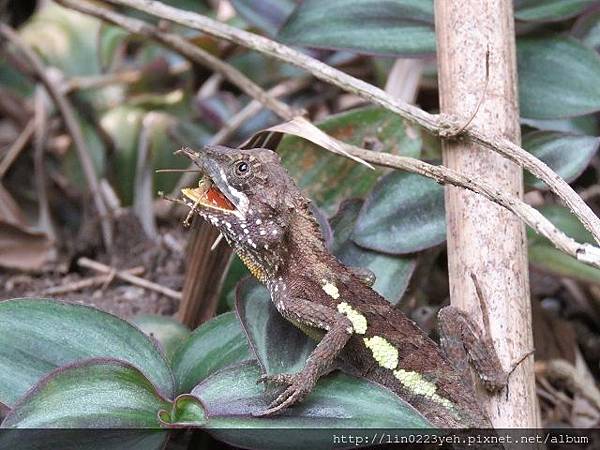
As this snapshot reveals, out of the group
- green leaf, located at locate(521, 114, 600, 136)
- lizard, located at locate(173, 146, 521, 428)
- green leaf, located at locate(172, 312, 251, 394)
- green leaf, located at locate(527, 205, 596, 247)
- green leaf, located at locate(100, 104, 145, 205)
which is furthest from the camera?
green leaf, located at locate(100, 104, 145, 205)

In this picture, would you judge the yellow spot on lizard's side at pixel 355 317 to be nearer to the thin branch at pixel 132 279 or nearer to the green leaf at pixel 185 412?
the green leaf at pixel 185 412

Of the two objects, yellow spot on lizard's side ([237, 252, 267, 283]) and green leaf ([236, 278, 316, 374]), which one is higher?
yellow spot on lizard's side ([237, 252, 267, 283])

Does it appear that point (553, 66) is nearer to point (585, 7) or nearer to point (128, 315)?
point (585, 7)

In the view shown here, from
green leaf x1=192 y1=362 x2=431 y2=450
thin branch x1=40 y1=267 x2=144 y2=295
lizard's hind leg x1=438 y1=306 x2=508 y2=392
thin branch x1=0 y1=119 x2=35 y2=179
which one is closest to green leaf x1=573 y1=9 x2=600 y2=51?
lizard's hind leg x1=438 y1=306 x2=508 y2=392

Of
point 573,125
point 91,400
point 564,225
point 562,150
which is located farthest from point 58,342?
point 573,125

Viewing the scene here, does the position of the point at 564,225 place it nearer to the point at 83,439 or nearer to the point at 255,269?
the point at 255,269

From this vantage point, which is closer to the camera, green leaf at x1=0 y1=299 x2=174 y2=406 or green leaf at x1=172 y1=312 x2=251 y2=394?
green leaf at x1=0 y1=299 x2=174 y2=406

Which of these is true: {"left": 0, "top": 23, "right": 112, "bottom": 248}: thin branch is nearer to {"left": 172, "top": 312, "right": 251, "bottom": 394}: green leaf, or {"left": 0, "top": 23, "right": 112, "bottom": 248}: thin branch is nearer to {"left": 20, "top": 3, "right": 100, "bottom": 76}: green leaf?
{"left": 20, "top": 3, "right": 100, "bottom": 76}: green leaf

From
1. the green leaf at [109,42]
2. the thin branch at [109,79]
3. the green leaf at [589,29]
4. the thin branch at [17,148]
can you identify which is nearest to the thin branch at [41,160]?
the thin branch at [17,148]
